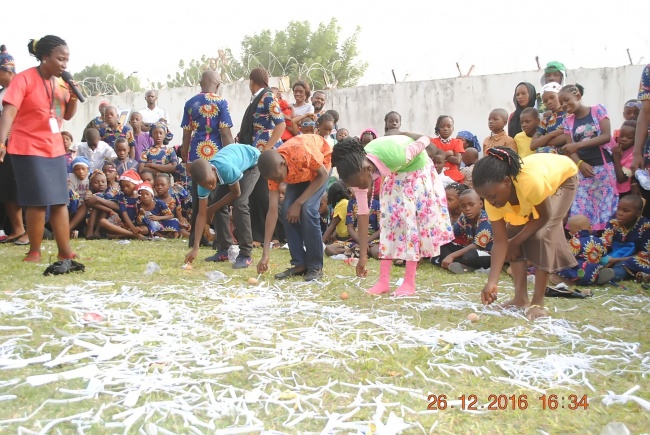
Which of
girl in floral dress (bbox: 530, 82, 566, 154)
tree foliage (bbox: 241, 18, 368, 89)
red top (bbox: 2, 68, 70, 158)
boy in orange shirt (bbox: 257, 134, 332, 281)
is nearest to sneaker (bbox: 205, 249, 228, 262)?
boy in orange shirt (bbox: 257, 134, 332, 281)

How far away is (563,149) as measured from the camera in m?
6.88

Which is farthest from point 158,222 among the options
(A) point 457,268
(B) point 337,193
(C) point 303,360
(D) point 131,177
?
(C) point 303,360

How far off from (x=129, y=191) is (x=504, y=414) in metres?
8.19

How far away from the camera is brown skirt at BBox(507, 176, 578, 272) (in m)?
4.42

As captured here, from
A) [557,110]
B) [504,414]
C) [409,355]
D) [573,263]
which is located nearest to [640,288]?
[573,263]

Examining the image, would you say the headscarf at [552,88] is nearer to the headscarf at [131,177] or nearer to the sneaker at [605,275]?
the sneaker at [605,275]

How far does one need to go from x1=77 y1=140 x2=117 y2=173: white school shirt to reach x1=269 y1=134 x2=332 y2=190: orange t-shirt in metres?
5.67

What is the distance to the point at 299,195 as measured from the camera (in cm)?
612

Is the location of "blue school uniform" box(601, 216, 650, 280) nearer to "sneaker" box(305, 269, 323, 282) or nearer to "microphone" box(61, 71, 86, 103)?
"sneaker" box(305, 269, 323, 282)

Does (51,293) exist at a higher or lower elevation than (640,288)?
higher

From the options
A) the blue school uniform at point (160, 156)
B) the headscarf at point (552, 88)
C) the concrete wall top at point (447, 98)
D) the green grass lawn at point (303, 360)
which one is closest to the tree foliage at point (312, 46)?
the concrete wall top at point (447, 98)

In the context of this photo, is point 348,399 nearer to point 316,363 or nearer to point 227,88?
point 316,363

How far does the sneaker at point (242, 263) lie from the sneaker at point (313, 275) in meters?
0.87

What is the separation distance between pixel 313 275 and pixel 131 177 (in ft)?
16.6
